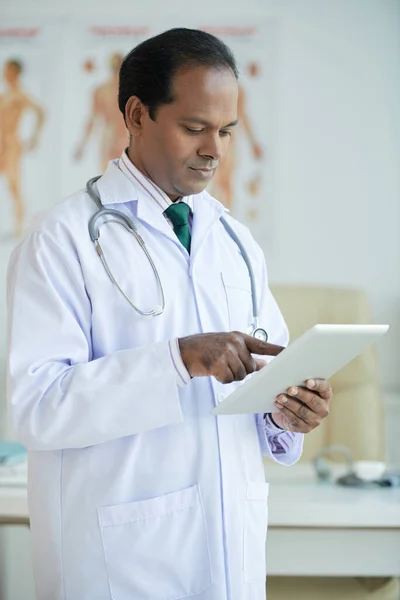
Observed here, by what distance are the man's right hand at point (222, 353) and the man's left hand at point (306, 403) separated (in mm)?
91

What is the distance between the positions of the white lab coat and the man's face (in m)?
0.07

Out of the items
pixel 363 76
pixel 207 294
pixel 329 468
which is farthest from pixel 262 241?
pixel 207 294

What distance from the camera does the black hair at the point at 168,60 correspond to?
1.26 metres

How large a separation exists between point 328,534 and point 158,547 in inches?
Result: 33.5

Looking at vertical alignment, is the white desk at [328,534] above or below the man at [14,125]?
below

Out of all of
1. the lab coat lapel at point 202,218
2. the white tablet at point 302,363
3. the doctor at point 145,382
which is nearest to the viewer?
the white tablet at point 302,363

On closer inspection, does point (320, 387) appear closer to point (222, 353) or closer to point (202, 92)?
point (222, 353)

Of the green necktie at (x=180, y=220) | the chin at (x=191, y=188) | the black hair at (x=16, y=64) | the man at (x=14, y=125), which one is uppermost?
the black hair at (x=16, y=64)

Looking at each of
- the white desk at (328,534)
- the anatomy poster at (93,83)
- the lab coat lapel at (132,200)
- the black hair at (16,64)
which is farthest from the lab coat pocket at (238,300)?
the black hair at (16,64)

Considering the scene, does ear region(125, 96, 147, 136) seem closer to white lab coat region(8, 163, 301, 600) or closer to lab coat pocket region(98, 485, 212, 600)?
white lab coat region(8, 163, 301, 600)

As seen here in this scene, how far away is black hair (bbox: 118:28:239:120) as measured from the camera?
4.14ft

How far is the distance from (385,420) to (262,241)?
82 centimetres

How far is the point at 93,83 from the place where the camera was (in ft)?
10.6

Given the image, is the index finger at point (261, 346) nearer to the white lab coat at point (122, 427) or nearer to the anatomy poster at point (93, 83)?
the white lab coat at point (122, 427)
